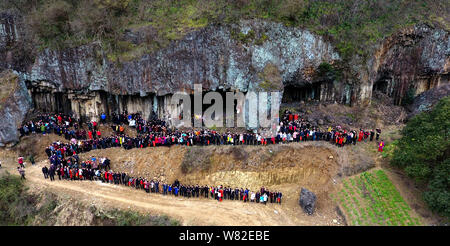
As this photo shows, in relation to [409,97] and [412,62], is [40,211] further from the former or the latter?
[412,62]

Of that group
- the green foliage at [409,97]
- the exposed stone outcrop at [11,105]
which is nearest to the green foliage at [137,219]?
the exposed stone outcrop at [11,105]

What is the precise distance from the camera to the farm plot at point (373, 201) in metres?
20.2

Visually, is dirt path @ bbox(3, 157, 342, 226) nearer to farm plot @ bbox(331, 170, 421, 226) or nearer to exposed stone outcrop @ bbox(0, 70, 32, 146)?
farm plot @ bbox(331, 170, 421, 226)

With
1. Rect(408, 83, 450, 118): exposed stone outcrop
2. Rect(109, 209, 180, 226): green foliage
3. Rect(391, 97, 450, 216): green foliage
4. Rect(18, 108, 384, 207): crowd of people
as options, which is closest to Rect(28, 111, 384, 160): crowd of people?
Rect(18, 108, 384, 207): crowd of people

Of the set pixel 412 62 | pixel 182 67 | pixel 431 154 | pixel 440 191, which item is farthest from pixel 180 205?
pixel 412 62

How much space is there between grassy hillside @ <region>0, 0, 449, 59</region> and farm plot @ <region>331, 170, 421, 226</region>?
12.5 meters

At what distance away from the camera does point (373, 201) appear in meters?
21.4

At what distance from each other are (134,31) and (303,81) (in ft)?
52.9

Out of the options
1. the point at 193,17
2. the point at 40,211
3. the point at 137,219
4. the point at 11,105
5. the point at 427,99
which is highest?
the point at 193,17

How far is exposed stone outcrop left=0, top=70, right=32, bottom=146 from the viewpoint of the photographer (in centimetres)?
2673

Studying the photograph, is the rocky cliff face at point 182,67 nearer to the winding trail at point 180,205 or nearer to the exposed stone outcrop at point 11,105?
the exposed stone outcrop at point 11,105

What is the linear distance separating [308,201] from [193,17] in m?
18.7

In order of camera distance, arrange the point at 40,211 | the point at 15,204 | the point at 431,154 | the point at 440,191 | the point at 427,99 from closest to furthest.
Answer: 1. the point at 440,191
2. the point at 431,154
3. the point at 40,211
4. the point at 15,204
5. the point at 427,99

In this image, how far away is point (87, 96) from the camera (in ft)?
96.4
